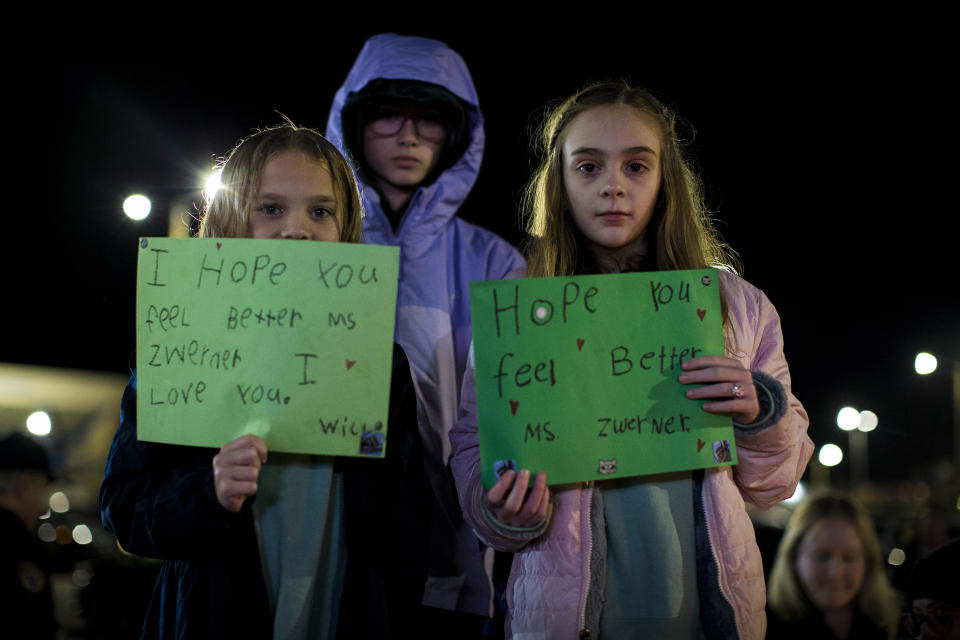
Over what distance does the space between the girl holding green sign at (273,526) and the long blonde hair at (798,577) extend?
154 centimetres

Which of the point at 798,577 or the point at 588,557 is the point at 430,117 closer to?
the point at 588,557

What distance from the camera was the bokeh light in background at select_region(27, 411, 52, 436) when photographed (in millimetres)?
10077

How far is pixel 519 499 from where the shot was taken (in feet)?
4.73

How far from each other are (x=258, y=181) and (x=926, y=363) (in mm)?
6340

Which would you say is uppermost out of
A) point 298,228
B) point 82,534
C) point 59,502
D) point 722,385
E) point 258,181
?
point 258,181

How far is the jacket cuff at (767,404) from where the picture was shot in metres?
1.52

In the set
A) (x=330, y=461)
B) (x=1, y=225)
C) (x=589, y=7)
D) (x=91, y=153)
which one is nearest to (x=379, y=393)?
(x=330, y=461)

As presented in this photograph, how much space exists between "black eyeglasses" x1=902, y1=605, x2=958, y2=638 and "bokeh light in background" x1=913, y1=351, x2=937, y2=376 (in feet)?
15.6

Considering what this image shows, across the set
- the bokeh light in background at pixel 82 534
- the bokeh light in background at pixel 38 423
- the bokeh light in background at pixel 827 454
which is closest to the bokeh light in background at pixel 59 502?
the bokeh light in background at pixel 82 534

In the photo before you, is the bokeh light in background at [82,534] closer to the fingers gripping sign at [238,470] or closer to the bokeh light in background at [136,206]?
the bokeh light in background at [136,206]

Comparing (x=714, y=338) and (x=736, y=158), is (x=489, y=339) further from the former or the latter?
(x=736, y=158)

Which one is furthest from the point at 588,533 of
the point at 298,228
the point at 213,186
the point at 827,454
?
the point at 827,454

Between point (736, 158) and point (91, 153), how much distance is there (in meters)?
4.83

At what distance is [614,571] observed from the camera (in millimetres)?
1576
